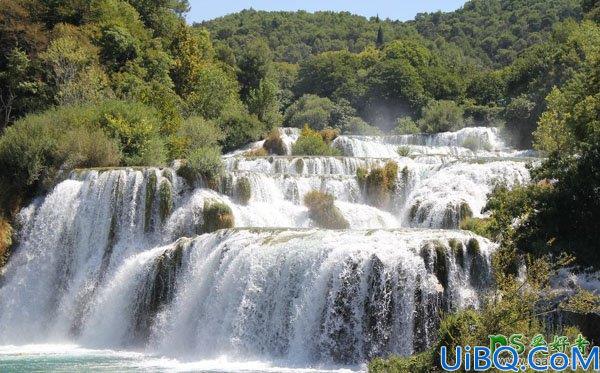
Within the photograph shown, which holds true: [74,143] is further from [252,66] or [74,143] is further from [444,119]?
[252,66]

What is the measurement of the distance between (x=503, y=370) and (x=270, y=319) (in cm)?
965

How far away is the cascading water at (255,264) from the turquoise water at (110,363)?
593 mm

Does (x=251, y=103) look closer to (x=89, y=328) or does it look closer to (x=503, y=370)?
(x=89, y=328)

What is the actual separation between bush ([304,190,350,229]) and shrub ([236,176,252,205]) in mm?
2174

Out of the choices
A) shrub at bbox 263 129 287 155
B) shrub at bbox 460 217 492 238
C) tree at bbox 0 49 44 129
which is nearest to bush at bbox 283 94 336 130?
shrub at bbox 263 129 287 155

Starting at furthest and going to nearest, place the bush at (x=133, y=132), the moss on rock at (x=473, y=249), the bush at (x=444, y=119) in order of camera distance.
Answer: the bush at (x=444, y=119) → the bush at (x=133, y=132) → the moss on rock at (x=473, y=249)

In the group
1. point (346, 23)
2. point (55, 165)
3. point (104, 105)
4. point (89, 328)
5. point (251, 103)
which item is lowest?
point (89, 328)

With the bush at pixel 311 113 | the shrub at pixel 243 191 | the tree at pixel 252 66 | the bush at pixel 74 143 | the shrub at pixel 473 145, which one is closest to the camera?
the shrub at pixel 243 191

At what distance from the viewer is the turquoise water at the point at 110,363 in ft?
57.4

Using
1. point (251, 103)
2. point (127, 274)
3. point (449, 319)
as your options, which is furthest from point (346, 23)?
point (449, 319)

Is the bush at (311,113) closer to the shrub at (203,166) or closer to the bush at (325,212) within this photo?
the bush at (325,212)

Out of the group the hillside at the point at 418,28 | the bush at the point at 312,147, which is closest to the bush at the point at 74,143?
the bush at the point at 312,147

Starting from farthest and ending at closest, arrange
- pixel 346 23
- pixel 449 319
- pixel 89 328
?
pixel 346 23, pixel 89 328, pixel 449 319

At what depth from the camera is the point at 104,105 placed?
31.5 metres
